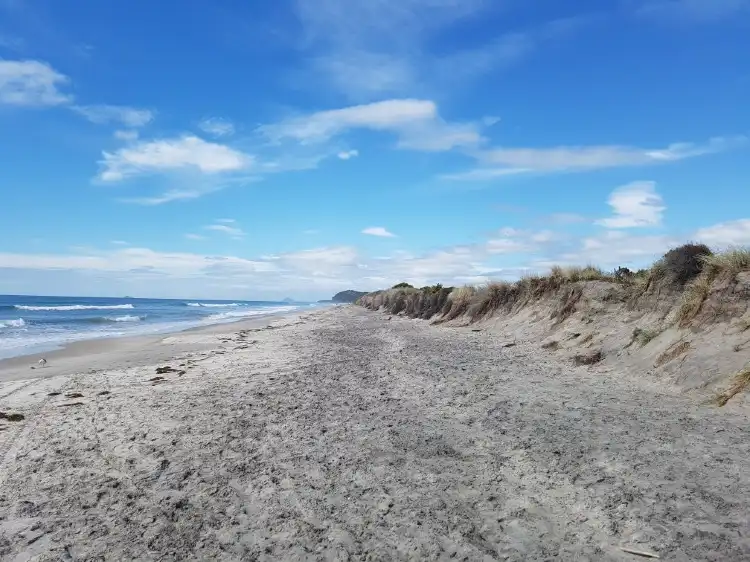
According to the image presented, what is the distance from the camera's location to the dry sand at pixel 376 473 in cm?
377

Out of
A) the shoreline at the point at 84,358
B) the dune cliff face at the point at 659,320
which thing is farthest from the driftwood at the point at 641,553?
the shoreline at the point at 84,358

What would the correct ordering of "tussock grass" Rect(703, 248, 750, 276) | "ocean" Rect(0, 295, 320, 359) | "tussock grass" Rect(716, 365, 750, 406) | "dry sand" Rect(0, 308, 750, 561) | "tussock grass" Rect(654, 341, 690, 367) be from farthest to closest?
"ocean" Rect(0, 295, 320, 359) → "tussock grass" Rect(703, 248, 750, 276) → "tussock grass" Rect(654, 341, 690, 367) → "tussock grass" Rect(716, 365, 750, 406) → "dry sand" Rect(0, 308, 750, 561)

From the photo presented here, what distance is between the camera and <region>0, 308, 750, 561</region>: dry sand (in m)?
3.77

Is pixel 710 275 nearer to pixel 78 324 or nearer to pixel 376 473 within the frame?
pixel 376 473

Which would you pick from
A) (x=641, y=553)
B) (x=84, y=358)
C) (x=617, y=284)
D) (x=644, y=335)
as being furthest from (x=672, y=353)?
(x=84, y=358)

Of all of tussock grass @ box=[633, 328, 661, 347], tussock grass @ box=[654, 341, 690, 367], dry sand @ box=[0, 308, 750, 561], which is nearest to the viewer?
dry sand @ box=[0, 308, 750, 561]

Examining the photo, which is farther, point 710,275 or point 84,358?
point 84,358

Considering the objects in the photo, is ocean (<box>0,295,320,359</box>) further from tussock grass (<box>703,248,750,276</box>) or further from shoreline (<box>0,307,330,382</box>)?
tussock grass (<box>703,248,750,276</box>)

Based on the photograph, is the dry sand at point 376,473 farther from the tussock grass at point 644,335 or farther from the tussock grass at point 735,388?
the tussock grass at point 644,335

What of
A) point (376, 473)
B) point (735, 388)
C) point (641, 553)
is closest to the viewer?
point (641, 553)

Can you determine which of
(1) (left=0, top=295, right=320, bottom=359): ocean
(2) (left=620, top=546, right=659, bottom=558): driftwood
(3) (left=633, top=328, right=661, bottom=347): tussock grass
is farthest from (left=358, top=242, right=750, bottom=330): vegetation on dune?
(1) (left=0, top=295, right=320, bottom=359): ocean

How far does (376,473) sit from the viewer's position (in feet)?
16.6

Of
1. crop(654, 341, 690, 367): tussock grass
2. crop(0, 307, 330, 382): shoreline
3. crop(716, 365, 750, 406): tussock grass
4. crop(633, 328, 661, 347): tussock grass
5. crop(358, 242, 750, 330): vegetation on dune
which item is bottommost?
crop(0, 307, 330, 382): shoreline

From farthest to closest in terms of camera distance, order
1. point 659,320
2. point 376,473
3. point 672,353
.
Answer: point 659,320
point 672,353
point 376,473
